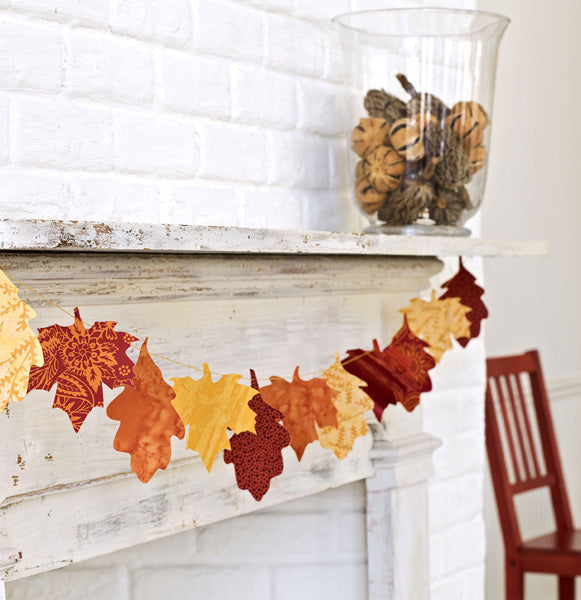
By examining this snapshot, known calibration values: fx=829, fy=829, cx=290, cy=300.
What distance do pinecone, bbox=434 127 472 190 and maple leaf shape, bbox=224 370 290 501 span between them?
342 mm

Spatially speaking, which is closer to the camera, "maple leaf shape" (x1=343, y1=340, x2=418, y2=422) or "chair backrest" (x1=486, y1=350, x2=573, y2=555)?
"maple leaf shape" (x1=343, y1=340, x2=418, y2=422)

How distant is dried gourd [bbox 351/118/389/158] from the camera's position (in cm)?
100

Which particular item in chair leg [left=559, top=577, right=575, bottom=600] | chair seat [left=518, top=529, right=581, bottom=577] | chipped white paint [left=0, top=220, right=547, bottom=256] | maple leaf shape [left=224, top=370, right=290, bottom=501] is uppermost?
chipped white paint [left=0, top=220, right=547, bottom=256]

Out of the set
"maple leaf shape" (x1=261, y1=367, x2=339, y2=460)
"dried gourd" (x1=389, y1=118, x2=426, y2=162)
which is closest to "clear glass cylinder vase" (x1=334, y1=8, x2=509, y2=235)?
"dried gourd" (x1=389, y1=118, x2=426, y2=162)

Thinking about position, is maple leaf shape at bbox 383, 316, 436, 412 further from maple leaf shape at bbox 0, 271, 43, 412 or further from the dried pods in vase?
maple leaf shape at bbox 0, 271, 43, 412

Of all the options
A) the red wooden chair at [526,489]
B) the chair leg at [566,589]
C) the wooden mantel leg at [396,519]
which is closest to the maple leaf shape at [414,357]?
the wooden mantel leg at [396,519]

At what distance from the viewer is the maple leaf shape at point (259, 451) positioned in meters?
0.84

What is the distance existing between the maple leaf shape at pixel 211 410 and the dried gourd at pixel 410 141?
1.18 feet

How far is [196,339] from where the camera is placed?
88 cm

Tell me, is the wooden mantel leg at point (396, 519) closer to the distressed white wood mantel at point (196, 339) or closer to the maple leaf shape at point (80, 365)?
the distressed white wood mantel at point (196, 339)

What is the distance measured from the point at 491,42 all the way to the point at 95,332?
645 mm

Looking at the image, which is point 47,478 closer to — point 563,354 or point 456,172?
point 456,172

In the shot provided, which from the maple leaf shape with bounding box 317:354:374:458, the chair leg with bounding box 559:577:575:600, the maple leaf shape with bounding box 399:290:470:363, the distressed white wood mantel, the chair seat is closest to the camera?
the distressed white wood mantel

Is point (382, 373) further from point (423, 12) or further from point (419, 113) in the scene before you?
point (423, 12)
